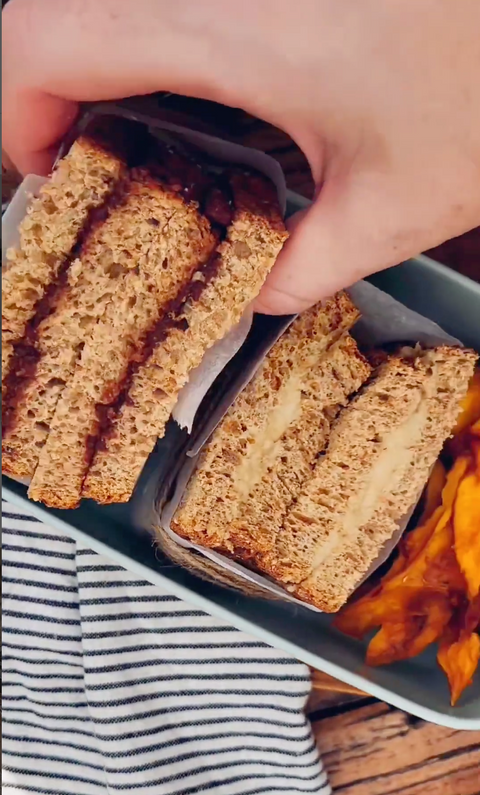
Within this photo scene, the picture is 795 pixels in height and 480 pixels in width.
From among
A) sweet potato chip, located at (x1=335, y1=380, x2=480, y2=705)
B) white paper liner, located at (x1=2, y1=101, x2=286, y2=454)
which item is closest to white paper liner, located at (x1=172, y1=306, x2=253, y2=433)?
white paper liner, located at (x1=2, y1=101, x2=286, y2=454)

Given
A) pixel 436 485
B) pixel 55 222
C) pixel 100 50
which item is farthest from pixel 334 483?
pixel 100 50

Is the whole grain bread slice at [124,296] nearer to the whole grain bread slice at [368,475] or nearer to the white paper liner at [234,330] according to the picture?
the white paper liner at [234,330]

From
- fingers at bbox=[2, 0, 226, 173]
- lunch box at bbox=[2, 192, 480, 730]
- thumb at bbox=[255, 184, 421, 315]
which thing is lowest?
lunch box at bbox=[2, 192, 480, 730]

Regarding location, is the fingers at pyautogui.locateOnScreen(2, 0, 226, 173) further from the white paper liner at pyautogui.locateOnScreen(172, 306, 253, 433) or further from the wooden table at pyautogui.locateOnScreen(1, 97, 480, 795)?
the wooden table at pyautogui.locateOnScreen(1, 97, 480, 795)

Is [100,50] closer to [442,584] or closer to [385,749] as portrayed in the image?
[442,584]

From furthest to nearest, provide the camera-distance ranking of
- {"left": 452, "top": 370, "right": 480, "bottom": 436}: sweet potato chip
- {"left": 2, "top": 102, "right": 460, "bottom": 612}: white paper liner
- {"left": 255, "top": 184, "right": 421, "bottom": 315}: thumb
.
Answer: {"left": 452, "top": 370, "right": 480, "bottom": 436}: sweet potato chip
{"left": 2, "top": 102, "right": 460, "bottom": 612}: white paper liner
{"left": 255, "top": 184, "right": 421, "bottom": 315}: thumb

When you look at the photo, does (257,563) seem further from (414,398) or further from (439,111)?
(439,111)
